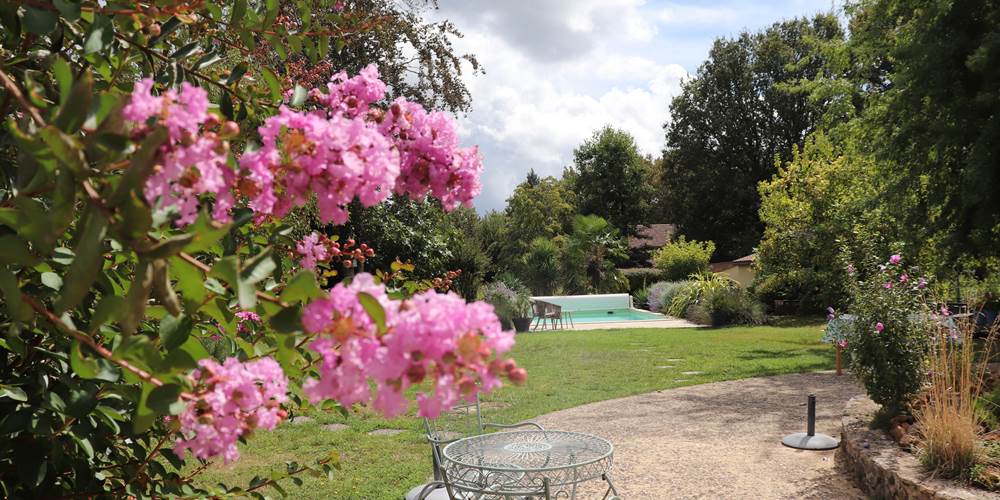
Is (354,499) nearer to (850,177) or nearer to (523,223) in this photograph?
(850,177)

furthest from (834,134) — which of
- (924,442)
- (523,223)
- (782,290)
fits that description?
(523,223)

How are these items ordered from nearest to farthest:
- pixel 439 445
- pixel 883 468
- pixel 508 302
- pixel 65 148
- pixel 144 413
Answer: pixel 65 148
pixel 144 413
pixel 883 468
pixel 439 445
pixel 508 302

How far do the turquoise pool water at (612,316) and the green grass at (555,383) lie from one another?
11.8 ft

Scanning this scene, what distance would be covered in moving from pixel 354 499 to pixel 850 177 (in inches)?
472

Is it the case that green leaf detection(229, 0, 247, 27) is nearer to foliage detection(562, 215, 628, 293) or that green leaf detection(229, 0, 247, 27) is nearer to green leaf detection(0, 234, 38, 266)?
green leaf detection(0, 234, 38, 266)

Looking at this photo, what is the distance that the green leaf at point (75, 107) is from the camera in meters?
0.76

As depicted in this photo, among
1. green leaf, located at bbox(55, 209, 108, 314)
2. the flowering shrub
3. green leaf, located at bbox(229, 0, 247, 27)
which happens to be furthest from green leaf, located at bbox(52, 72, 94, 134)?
the flowering shrub

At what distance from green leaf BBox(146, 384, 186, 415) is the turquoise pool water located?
55.3ft

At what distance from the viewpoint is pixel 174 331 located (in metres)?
0.90

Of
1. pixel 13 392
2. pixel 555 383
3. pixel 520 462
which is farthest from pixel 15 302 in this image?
pixel 555 383

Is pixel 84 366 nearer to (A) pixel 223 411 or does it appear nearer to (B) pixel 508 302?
(A) pixel 223 411

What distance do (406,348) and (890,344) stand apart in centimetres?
481

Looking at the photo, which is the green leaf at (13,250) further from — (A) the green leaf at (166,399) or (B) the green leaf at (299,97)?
(B) the green leaf at (299,97)

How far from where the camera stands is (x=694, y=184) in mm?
30688
